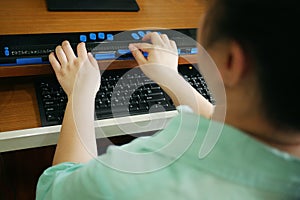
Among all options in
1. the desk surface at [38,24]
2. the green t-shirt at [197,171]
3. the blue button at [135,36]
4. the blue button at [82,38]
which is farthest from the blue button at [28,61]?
the green t-shirt at [197,171]

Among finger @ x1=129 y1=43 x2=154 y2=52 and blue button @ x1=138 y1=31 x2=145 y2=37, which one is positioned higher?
finger @ x1=129 y1=43 x2=154 y2=52

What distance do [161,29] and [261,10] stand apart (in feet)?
2.13

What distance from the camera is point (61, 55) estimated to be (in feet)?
2.84

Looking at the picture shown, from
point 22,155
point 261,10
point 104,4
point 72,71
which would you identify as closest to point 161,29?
point 104,4

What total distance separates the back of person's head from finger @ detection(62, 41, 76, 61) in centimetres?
47

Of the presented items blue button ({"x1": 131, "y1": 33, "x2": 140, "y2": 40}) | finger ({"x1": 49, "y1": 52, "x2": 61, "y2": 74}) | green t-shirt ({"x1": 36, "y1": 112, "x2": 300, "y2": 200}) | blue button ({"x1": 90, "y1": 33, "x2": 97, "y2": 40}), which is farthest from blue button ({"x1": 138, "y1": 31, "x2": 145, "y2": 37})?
green t-shirt ({"x1": 36, "y1": 112, "x2": 300, "y2": 200})

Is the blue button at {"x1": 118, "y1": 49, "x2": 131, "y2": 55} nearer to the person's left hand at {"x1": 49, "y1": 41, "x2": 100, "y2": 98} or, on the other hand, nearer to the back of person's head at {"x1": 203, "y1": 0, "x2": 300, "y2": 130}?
the person's left hand at {"x1": 49, "y1": 41, "x2": 100, "y2": 98}

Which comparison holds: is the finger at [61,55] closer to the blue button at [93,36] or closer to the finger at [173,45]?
the blue button at [93,36]

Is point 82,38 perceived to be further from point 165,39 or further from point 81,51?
point 165,39

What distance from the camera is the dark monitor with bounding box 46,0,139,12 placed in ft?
3.36

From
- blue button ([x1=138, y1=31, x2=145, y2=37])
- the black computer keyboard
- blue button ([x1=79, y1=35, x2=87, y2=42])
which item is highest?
blue button ([x1=79, y1=35, x2=87, y2=42])

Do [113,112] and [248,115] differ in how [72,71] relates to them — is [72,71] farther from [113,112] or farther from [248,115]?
[248,115]

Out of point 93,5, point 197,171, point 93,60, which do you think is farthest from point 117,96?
point 197,171

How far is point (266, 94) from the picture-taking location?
44cm
